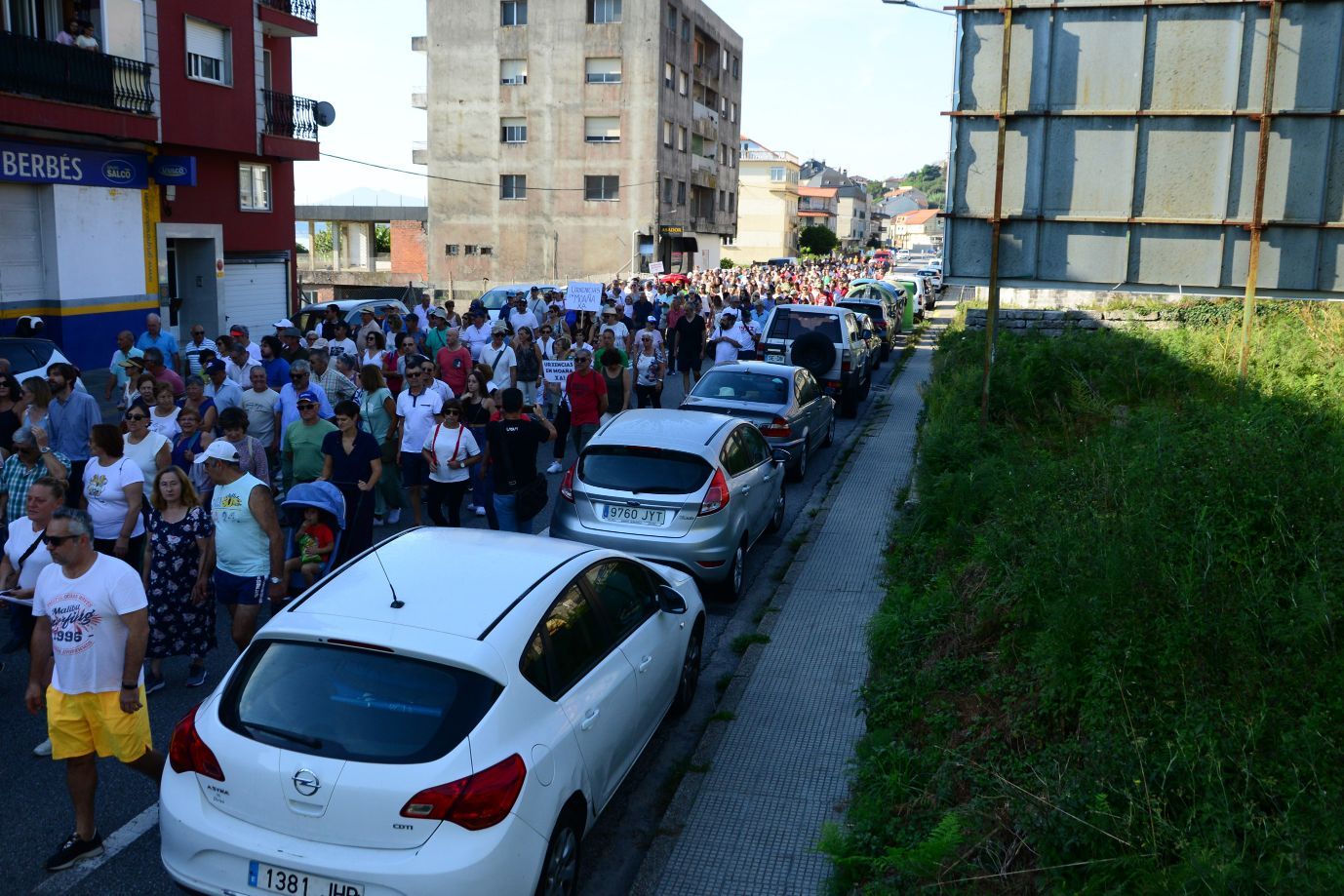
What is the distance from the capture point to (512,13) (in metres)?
57.0

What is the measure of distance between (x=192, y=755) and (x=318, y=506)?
10.4 ft

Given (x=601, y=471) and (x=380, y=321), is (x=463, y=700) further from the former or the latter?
(x=380, y=321)

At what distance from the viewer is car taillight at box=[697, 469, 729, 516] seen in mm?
9234

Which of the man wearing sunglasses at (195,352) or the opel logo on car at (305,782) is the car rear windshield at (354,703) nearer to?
the opel logo on car at (305,782)

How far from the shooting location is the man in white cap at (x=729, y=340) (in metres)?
18.5

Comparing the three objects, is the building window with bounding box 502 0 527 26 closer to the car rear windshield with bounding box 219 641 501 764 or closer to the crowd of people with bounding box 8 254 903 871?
the crowd of people with bounding box 8 254 903 871

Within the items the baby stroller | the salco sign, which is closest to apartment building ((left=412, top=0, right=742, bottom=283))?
the salco sign

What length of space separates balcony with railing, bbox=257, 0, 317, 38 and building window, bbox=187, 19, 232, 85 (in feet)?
6.40

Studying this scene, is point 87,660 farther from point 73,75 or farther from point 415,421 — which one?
point 73,75

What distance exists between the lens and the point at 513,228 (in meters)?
58.9

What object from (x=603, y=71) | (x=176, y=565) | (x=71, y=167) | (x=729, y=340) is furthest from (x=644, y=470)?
(x=603, y=71)

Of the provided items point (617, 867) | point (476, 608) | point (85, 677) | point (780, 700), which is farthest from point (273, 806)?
point (780, 700)

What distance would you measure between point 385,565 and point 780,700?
314cm

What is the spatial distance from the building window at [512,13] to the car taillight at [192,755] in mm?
57001
